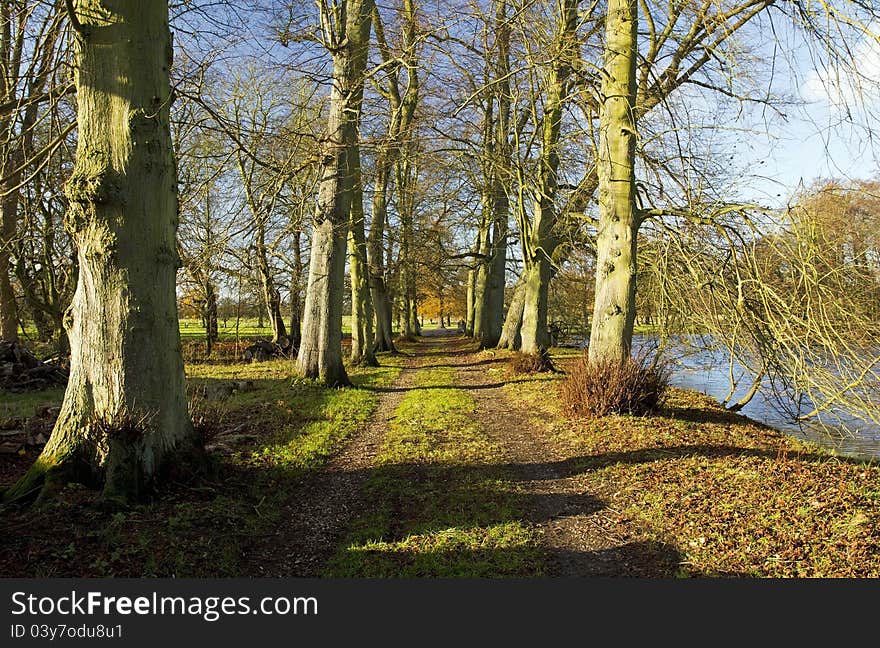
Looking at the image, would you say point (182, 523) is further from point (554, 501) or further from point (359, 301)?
point (359, 301)

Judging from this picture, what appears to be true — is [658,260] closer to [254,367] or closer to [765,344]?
[765,344]

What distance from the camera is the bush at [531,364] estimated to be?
14.0 metres

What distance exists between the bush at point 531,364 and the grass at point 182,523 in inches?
290

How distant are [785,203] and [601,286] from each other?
293 centimetres

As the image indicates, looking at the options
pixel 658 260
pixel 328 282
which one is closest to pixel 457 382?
pixel 328 282

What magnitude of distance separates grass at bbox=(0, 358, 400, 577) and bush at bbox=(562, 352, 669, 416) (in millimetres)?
3850

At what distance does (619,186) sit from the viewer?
9227mm

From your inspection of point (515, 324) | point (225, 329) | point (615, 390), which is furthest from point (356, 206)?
point (225, 329)

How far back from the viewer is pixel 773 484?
5414 mm

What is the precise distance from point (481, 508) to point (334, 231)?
791 centimetres

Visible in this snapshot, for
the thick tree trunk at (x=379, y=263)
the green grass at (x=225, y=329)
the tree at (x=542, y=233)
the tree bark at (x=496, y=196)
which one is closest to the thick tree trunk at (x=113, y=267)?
the tree bark at (x=496, y=196)

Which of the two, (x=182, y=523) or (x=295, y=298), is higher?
(x=295, y=298)

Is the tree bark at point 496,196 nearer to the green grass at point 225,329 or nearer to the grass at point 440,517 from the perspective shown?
the grass at point 440,517

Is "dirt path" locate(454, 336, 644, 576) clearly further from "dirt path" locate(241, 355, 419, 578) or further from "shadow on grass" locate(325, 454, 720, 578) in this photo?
"dirt path" locate(241, 355, 419, 578)
